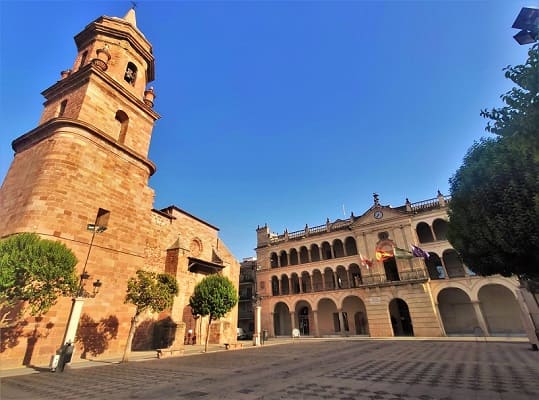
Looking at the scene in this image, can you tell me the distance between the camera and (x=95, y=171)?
553 inches

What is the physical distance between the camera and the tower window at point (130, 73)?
18603mm

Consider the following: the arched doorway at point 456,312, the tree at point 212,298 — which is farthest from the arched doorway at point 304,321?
the tree at point 212,298

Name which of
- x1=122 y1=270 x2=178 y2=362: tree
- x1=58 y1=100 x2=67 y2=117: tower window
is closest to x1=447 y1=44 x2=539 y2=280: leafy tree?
x1=122 y1=270 x2=178 y2=362: tree

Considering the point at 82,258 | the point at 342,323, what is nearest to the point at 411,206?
the point at 342,323

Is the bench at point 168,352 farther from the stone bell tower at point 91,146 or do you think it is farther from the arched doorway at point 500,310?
the arched doorway at point 500,310

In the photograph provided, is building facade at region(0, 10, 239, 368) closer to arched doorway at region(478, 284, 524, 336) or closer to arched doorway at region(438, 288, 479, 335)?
arched doorway at region(438, 288, 479, 335)

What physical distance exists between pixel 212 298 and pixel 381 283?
17847mm

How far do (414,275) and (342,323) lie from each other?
9.47 meters

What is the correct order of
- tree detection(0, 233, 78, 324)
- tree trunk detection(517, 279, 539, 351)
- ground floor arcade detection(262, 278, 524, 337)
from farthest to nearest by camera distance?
ground floor arcade detection(262, 278, 524, 337)
tree trunk detection(517, 279, 539, 351)
tree detection(0, 233, 78, 324)

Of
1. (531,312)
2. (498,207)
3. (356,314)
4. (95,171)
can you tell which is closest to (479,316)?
(356,314)

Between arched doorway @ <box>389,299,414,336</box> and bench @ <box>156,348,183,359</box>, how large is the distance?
71.0ft

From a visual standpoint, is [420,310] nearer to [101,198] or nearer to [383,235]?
[383,235]

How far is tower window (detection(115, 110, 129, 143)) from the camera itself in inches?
676

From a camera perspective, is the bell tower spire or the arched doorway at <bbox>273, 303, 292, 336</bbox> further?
the arched doorway at <bbox>273, 303, 292, 336</bbox>
